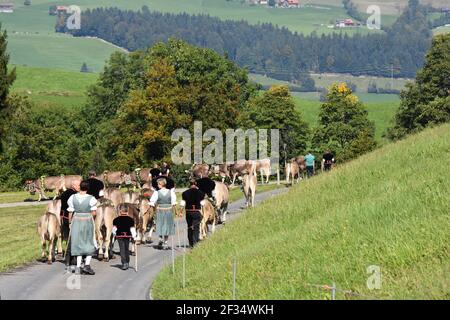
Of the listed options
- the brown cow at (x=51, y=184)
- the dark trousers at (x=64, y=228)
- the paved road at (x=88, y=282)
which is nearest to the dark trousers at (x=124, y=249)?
the paved road at (x=88, y=282)

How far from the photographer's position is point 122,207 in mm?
29312

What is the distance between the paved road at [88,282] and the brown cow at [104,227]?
35 centimetres

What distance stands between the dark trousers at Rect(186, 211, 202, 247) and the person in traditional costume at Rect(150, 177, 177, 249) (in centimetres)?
81

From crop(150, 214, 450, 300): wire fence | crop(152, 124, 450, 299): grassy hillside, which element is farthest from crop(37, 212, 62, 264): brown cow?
crop(150, 214, 450, 300): wire fence

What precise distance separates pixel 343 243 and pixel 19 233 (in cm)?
1947

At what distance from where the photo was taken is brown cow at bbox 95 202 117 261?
29.9 meters

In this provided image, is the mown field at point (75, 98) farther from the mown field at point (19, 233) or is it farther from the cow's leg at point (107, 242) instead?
the cow's leg at point (107, 242)

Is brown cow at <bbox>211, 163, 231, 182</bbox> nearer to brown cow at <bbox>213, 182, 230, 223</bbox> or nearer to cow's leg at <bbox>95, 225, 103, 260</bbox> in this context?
brown cow at <bbox>213, 182, 230, 223</bbox>

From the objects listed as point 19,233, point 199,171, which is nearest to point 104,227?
point 19,233

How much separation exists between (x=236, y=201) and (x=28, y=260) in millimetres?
20330

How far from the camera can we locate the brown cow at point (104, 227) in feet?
98.2

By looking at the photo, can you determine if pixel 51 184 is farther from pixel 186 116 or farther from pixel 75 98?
pixel 75 98
